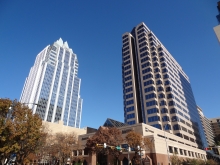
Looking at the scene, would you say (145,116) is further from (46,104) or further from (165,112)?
(46,104)

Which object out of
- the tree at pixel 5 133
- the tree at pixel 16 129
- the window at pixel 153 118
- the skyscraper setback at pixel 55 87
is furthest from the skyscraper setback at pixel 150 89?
the skyscraper setback at pixel 55 87

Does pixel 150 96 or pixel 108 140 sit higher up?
pixel 150 96

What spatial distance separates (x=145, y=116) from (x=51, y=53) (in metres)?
114

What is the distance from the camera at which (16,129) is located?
91.6 feet

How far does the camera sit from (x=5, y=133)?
2652 centimetres

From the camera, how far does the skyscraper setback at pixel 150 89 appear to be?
81812mm

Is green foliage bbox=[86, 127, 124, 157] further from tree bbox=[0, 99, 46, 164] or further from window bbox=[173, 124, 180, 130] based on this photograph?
window bbox=[173, 124, 180, 130]

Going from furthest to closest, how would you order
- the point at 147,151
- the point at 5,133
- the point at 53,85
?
the point at 53,85 → the point at 147,151 → the point at 5,133

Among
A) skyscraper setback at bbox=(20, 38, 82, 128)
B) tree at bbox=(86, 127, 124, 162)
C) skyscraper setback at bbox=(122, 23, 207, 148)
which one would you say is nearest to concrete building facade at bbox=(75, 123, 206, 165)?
tree at bbox=(86, 127, 124, 162)

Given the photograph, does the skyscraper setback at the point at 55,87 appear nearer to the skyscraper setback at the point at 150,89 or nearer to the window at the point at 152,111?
the skyscraper setback at the point at 150,89

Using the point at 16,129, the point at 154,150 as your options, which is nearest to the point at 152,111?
the point at 154,150

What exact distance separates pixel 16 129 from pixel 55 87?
11976 cm

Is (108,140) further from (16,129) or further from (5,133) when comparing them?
(5,133)

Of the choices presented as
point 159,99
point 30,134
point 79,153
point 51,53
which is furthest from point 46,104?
point 30,134
